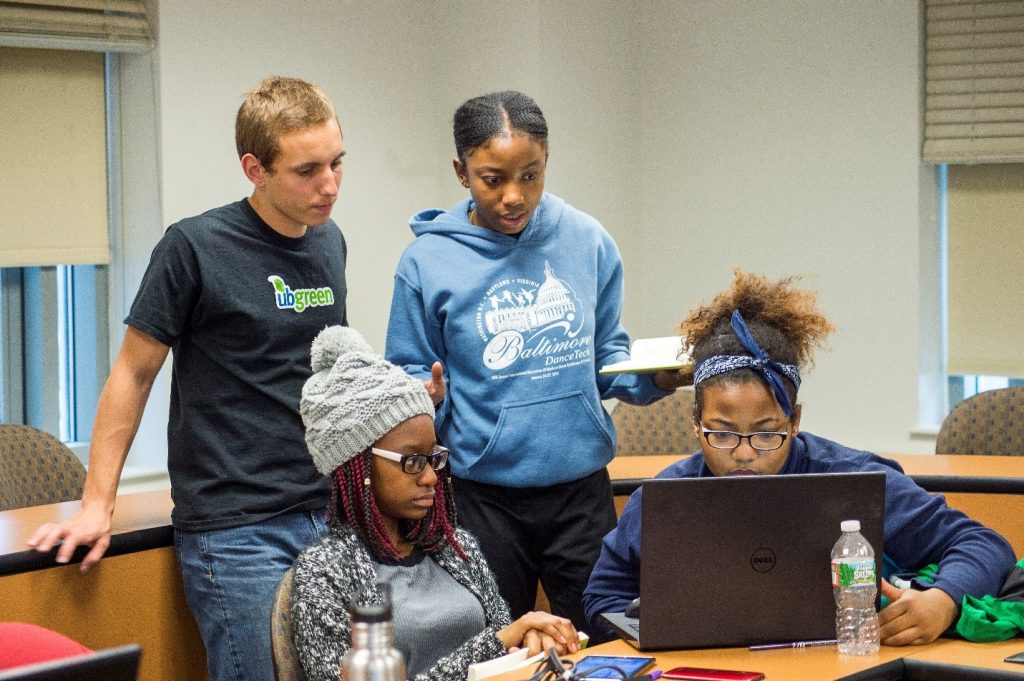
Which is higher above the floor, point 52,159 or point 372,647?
point 52,159

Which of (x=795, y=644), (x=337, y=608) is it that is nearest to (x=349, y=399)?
(x=337, y=608)

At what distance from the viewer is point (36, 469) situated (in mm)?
3125

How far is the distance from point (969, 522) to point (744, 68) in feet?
10.8

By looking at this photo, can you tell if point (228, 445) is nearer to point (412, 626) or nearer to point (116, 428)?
point (116, 428)

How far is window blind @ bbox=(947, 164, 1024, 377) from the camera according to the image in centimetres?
470

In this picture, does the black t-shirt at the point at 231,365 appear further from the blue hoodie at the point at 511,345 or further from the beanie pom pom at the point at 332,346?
the blue hoodie at the point at 511,345

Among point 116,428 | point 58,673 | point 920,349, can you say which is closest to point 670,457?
point 920,349

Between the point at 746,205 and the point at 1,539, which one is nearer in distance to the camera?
the point at 1,539

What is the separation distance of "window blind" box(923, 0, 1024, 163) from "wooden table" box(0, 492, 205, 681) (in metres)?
3.33

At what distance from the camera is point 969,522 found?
84.9 inches

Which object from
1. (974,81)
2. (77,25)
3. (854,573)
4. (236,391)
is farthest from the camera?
(974,81)

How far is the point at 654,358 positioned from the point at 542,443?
31 cm

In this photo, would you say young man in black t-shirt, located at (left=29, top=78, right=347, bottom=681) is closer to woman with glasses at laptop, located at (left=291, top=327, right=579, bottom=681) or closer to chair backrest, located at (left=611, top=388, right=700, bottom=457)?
woman with glasses at laptop, located at (left=291, top=327, right=579, bottom=681)

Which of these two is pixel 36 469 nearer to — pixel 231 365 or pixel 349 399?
pixel 231 365
